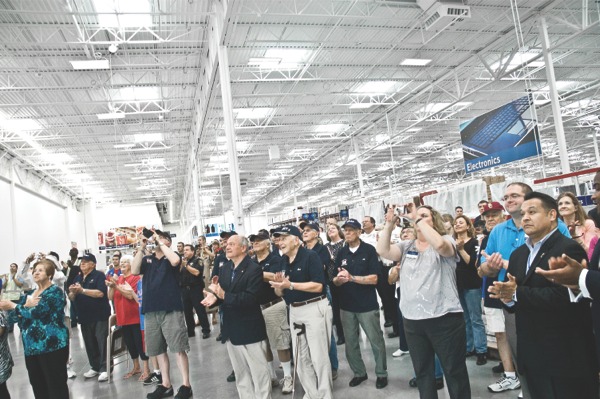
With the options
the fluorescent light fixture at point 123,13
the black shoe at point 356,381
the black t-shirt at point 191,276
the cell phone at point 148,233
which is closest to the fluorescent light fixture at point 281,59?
the fluorescent light fixture at point 123,13

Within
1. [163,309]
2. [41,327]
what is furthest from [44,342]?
[163,309]

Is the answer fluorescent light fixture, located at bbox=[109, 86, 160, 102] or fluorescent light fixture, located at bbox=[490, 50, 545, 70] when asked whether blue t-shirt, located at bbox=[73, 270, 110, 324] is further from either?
fluorescent light fixture, located at bbox=[490, 50, 545, 70]

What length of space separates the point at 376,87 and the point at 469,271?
37.0 ft

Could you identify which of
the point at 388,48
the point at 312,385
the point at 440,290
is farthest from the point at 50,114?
the point at 440,290

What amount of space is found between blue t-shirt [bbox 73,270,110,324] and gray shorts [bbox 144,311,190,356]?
4.52ft

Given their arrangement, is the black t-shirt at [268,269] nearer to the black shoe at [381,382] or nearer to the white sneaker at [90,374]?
Result: the black shoe at [381,382]

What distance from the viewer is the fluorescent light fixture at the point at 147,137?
1674 cm

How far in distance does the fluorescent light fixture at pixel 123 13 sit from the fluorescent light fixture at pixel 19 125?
24.2ft

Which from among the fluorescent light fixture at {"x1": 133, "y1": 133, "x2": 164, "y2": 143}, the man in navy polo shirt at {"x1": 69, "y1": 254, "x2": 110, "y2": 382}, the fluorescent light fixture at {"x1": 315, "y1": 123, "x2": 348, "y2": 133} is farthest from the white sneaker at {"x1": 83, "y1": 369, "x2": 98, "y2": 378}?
the fluorescent light fixture at {"x1": 315, "y1": 123, "x2": 348, "y2": 133}

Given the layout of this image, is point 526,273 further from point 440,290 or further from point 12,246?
point 12,246

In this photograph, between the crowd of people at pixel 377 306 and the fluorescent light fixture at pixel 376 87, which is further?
the fluorescent light fixture at pixel 376 87

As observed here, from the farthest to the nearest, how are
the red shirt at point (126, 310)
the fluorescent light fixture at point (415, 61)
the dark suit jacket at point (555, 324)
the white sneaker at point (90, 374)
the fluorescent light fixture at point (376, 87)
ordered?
the fluorescent light fixture at point (376, 87), the fluorescent light fixture at point (415, 61), the white sneaker at point (90, 374), the red shirt at point (126, 310), the dark suit jacket at point (555, 324)

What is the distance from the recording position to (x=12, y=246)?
15.8 m

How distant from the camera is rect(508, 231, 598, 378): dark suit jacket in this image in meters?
2.04
